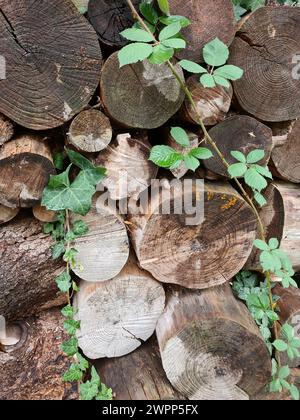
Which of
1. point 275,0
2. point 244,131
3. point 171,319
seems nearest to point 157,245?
point 171,319

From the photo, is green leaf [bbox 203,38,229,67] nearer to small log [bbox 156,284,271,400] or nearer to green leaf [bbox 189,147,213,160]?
green leaf [bbox 189,147,213,160]

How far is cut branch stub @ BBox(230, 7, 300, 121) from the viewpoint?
1366mm

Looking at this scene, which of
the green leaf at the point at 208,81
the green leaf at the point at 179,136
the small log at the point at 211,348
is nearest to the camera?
the green leaf at the point at 208,81

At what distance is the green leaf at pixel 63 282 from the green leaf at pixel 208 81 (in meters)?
0.91

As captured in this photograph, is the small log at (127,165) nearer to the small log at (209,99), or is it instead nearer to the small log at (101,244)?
the small log at (101,244)

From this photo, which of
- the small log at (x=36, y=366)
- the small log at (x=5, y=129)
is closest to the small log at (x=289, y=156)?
the small log at (x=5, y=129)

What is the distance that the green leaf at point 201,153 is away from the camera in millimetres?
1320

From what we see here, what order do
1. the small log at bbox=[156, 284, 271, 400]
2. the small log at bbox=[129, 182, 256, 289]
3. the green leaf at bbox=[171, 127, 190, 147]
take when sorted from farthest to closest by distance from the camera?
the small log at bbox=[156, 284, 271, 400] → the small log at bbox=[129, 182, 256, 289] → the green leaf at bbox=[171, 127, 190, 147]

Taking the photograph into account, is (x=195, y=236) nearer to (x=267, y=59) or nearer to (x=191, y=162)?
(x=191, y=162)

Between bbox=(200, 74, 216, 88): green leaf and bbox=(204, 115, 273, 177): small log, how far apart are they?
0.22 metres

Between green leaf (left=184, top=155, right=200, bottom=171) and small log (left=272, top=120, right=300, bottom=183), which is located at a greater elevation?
green leaf (left=184, top=155, right=200, bottom=171)

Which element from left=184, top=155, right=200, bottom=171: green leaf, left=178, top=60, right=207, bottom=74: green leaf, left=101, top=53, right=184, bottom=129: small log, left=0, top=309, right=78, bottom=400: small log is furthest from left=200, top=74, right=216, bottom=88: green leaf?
left=0, top=309, right=78, bottom=400: small log

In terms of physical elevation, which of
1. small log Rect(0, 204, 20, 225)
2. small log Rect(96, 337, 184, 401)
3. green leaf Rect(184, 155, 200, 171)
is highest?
green leaf Rect(184, 155, 200, 171)
